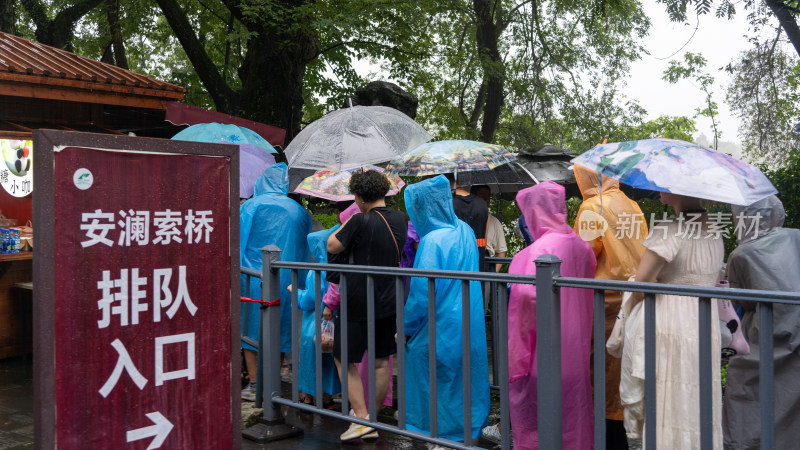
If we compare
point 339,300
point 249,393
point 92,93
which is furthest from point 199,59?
point 339,300

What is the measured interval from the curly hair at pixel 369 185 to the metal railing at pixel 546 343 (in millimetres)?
621

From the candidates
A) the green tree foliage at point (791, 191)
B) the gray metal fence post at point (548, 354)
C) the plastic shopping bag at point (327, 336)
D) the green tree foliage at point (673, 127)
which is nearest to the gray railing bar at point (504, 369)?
the gray metal fence post at point (548, 354)

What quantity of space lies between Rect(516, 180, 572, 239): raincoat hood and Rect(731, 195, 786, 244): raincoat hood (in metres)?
1.17

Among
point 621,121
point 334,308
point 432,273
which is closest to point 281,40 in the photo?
point 334,308

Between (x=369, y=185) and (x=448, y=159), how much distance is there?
1.41 m

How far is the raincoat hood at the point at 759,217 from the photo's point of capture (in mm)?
4559

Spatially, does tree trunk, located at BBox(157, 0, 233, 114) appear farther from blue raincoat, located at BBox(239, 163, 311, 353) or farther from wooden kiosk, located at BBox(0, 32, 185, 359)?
blue raincoat, located at BBox(239, 163, 311, 353)

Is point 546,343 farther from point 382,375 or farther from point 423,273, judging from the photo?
point 382,375

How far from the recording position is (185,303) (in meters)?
2.93

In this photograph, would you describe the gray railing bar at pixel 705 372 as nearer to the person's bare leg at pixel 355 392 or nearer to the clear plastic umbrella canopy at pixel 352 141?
the person's bare leg at pixel 355 392

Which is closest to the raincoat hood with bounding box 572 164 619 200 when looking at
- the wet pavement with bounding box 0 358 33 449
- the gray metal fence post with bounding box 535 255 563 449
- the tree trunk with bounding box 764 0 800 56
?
the gray metal fence post with bounding box 535 255 563 449

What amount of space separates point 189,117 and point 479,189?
13.0 ft

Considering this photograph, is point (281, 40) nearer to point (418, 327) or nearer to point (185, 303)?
point (418, 327)

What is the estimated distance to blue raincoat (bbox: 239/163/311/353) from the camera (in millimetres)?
6348
